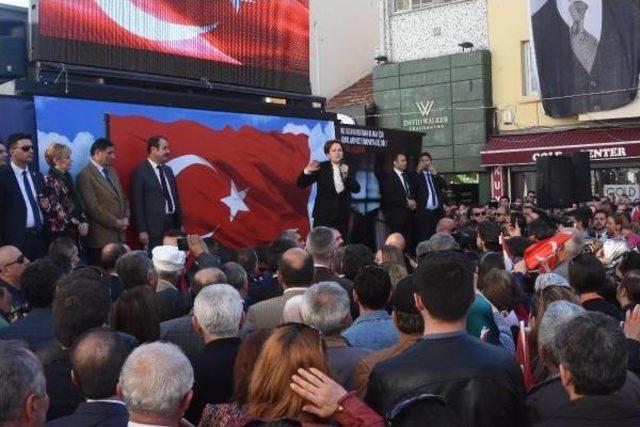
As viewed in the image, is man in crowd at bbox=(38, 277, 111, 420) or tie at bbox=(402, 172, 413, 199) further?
tie at bbox=(402, 172, 413, 199)

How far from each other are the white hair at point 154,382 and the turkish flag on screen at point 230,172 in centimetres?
559

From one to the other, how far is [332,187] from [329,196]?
146mm

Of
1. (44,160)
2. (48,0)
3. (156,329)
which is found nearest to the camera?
(156,329)

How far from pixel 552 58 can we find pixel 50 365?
20373 mm

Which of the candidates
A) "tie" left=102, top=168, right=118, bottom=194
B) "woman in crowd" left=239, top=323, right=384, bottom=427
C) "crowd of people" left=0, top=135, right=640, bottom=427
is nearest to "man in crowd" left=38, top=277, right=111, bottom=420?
"crowd of people" left=0, top=135, right=640, bottom=427

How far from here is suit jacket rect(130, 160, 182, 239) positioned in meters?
7.76

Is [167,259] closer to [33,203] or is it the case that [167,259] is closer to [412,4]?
[33,203]

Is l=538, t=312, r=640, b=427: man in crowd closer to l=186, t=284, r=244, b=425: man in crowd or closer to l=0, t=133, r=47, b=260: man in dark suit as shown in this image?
l=186, t=284, r=244, b=425: man in crowd

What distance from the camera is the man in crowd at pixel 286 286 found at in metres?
4.56

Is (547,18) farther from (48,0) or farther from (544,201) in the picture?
(48,0)

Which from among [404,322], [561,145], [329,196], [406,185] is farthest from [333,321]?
[561,145]

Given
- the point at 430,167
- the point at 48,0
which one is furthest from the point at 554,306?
the point at 430,167

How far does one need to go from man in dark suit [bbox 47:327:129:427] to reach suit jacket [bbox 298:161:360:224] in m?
6.36

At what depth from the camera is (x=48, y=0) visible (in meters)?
7.65
